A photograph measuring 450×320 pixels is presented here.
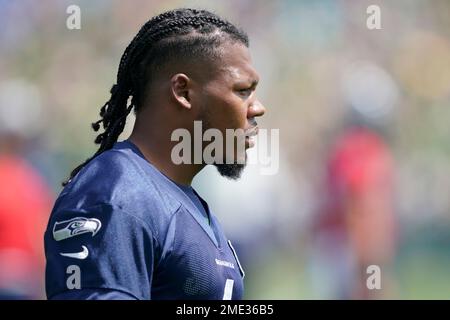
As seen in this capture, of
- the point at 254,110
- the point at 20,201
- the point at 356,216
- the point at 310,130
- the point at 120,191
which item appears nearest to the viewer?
the point at 120,191

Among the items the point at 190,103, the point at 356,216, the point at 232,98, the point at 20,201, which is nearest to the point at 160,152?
the point at 190,103

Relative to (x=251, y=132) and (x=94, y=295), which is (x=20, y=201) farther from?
(x=94, y=295)

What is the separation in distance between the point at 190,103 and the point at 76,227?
0.65m

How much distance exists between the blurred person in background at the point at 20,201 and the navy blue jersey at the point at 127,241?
9.35 ft

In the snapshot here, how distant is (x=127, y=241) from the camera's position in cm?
227

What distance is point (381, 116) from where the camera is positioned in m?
7.17

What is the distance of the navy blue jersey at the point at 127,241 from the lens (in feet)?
7.36

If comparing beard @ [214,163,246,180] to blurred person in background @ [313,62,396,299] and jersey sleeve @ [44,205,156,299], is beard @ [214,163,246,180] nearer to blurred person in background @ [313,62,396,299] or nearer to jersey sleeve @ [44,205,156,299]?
jersey sleeve @ [44,205,156,299]

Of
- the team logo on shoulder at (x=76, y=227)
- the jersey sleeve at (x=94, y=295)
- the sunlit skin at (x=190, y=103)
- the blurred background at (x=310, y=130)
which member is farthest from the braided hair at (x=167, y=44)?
the blurred background at (x=310, y=130)

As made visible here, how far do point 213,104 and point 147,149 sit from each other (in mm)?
257

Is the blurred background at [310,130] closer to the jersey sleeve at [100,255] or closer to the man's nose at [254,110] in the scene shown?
the man's nose at [254,110]

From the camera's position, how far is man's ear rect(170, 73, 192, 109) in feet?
8.97

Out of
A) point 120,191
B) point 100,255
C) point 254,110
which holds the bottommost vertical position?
point 100,255

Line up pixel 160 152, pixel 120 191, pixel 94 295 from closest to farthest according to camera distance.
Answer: pixel 94 295
pixel 120 191
pixel 160 152
